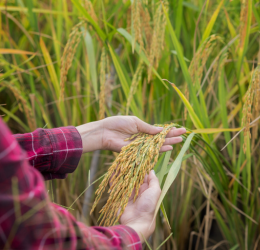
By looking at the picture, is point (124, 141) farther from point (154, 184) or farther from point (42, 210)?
point (42, 210)

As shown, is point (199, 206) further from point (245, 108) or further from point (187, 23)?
point (187, 23)

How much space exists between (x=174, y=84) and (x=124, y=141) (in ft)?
1.01

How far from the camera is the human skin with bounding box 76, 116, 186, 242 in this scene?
0.73 metres

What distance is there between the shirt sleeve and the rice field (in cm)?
13

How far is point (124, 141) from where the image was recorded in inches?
39.3

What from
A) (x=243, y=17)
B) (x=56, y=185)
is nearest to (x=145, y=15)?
(x=243, y=17)

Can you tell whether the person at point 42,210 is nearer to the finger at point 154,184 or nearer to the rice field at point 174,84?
the finger at point 154,184

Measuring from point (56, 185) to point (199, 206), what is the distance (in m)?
0.81

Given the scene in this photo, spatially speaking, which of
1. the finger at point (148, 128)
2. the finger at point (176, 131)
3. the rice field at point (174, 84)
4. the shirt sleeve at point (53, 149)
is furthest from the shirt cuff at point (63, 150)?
the finger at point (176, 131)

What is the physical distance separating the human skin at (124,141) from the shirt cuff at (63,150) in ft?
0.18

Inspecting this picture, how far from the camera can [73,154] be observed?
932mm

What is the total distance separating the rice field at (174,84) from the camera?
921mm

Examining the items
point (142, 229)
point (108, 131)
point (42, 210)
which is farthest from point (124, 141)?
point (42, 210)

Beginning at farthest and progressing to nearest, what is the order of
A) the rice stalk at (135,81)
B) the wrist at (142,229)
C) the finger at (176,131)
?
the rice stalk at (135,81) < the finger at (176,131) < the wrist at (142,229)
